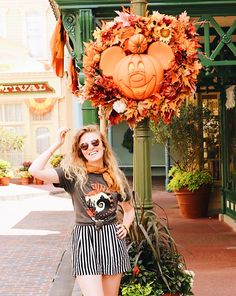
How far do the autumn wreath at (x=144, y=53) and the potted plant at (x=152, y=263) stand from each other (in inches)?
33.4

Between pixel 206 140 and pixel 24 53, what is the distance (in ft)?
47.0

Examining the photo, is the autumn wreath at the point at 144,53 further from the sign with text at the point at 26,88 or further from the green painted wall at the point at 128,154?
the green painted wall at the point at 128,154

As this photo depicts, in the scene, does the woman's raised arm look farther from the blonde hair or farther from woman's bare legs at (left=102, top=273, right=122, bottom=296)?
woman's bare legs at (left=102, top=273, right=122, bottom=296)

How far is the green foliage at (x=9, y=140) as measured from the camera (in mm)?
23828

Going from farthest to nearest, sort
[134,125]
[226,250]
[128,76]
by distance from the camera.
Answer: [226,250] < [134,125] < [128,76]

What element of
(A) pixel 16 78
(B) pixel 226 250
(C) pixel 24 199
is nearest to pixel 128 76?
(B) pixel 226 250

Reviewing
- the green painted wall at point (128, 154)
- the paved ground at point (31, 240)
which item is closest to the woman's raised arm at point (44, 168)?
the paved ground at point (31, 240)

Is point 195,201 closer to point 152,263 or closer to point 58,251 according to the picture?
point 58,251

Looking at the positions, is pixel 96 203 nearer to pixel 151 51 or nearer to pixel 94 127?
pixel 94 127

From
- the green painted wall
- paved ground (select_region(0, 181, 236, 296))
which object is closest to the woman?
paved ground (select_region(0, 181, 236, 296))

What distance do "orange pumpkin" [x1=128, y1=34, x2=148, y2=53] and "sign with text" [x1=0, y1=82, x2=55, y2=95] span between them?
20757 mm

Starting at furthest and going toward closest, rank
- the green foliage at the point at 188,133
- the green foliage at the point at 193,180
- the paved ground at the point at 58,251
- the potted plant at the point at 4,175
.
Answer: the potted plant at the point at 4,175, the green foliage at the point at 188,133, the green foliage at the point at 193,180, the paved ground at the point at 58,251

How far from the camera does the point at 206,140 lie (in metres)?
12.4

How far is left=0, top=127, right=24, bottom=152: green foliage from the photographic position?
78.2 ft
